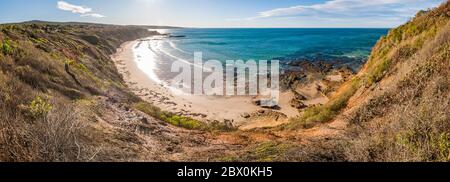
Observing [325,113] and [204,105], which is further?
[204,105]

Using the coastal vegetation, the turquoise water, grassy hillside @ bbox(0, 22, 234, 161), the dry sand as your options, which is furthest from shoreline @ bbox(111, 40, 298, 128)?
the turquoise water

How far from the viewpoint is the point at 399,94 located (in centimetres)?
823

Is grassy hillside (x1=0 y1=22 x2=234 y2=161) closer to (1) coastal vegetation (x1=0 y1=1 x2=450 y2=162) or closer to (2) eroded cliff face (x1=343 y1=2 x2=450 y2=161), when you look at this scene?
(1) coastal vegetation (x1=0 y1=1 x2=450 y2=162)

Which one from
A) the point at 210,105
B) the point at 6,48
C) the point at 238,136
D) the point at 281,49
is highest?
the point at 6,48

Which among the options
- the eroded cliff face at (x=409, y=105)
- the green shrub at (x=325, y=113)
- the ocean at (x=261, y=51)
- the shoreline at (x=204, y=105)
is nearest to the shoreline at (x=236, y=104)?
the shoreline at (x=204, y=105)

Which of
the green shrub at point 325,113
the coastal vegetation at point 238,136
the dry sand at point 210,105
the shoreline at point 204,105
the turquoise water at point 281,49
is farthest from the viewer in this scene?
the turquoise water at point 281,49

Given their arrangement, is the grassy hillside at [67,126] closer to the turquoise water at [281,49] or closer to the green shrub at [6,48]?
the green shrub at [6,48]

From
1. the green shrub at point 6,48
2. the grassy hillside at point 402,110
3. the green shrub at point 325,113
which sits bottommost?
the green shrub at point 325,113

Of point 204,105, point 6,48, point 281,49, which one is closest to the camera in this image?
point 6,48

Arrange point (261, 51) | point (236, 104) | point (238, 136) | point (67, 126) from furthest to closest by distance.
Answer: point (261, 51), point (236, 104), point (238, 136), point (67, 126)

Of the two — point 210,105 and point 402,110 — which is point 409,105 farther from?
point 210,105

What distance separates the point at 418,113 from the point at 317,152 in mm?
1918

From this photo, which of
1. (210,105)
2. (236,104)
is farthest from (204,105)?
(236,104)
